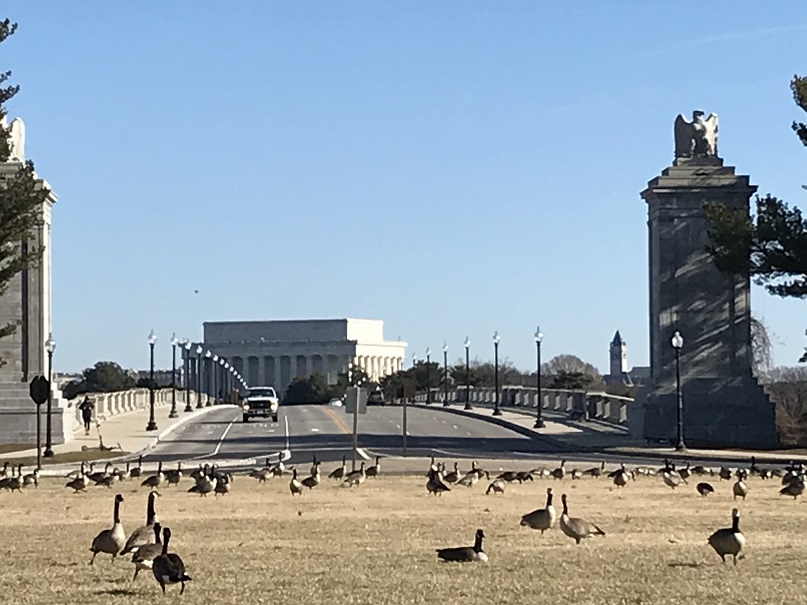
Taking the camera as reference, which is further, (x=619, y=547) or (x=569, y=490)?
(x=569, y=490)

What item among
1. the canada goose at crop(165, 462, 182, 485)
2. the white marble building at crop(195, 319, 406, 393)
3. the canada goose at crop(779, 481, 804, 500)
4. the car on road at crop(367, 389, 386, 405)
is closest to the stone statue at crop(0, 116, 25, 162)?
the canada goose at crop(165, 462, 182, 485)

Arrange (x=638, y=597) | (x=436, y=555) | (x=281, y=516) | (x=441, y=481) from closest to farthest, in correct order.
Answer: (x=638, y=597), (x=436, y=555), (x=281, y=516), (x=441, y=481)

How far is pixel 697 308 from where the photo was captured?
2202 inches

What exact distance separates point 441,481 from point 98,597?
14.1 metres

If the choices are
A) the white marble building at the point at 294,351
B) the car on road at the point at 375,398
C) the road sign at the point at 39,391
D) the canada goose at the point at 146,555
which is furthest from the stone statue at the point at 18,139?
the white marble building at the point at 294,351

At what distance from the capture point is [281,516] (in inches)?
926

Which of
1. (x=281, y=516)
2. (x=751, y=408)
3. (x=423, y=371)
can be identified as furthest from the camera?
(x=423, y=371)

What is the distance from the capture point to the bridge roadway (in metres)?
48.0

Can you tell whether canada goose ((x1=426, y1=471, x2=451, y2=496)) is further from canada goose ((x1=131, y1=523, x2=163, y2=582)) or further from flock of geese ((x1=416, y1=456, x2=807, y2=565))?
canada goose ((x1=131, y1=523, x2=163, y2=582))

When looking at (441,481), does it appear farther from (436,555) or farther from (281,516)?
(436,555)

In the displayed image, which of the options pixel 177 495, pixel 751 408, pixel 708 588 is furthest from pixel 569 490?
pixel 751 408

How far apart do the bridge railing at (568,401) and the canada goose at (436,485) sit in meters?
32.2

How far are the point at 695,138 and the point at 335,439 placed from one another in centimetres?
1675

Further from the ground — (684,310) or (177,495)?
(684,310)
